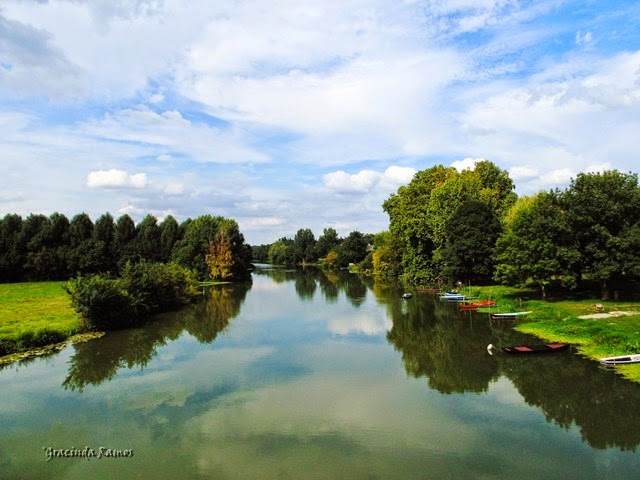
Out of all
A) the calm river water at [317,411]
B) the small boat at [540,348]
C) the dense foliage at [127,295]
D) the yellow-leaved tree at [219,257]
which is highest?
the yellow-leaved tree at [219,257]

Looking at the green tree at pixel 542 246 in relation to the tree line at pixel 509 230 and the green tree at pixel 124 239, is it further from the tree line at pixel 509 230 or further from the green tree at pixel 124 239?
the green tree at pixel 124 239

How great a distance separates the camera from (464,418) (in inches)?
731

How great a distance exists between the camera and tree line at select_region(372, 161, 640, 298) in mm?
37875

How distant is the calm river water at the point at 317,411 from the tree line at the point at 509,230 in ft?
34.2

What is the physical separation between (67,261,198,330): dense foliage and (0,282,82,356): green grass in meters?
1.66

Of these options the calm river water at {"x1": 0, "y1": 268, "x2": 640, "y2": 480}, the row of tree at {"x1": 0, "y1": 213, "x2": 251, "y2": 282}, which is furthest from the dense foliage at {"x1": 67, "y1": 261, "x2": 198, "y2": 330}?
the row of tree at {"x1": 0, "y1": 213, "x2": 251, "y2": 282}

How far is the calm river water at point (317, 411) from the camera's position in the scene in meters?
14.8

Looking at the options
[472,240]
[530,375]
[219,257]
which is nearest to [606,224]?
[472,240]

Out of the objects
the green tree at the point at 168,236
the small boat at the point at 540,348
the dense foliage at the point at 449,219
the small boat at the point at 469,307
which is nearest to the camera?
the small boat at the point at 540,348

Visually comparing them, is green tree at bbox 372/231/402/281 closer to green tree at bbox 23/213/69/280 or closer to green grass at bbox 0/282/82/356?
green grass at bbox 0/282/82/356

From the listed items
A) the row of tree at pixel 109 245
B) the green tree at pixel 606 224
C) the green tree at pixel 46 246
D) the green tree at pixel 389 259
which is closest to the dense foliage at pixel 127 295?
the row of tree at pixel 109 245

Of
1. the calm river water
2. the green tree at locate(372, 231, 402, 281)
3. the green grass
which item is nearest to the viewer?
the calm river water

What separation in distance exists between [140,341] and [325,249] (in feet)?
485

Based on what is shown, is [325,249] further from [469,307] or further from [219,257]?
[469,307]
